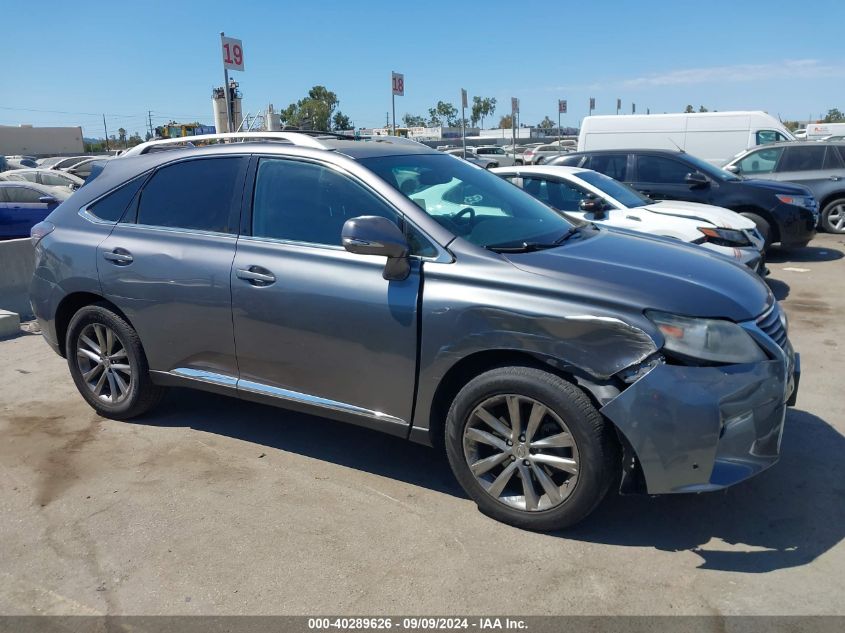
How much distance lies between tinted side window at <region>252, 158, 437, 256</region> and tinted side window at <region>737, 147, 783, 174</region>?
38.2 ft

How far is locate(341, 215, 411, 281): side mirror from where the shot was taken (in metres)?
3.50

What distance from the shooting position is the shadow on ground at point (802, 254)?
10.9 m

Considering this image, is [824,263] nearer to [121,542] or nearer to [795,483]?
[795,483]

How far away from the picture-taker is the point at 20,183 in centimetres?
1288

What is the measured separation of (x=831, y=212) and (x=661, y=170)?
171 inches

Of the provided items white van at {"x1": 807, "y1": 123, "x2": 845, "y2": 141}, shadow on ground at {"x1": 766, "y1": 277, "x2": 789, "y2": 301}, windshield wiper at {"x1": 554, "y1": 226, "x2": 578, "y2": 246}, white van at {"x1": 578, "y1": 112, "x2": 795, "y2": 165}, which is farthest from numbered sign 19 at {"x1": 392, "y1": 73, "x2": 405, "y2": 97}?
white van at {"x1": 807, "y1": 123, "x2": 845, "y2": 141}

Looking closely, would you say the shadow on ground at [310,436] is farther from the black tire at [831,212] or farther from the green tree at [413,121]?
the green tree at [413,121]

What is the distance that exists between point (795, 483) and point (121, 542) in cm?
343

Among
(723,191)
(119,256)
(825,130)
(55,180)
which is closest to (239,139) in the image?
(119,256)

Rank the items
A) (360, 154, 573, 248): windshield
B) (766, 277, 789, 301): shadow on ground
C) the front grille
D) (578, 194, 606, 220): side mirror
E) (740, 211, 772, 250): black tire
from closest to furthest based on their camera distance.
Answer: the front grille
(360, 154, 573, 248): windshield
(578, 194, 606, 220): side mirror
(766, 277, 789, 301): shadow on ground
(740, 211, 772, 250): black tire

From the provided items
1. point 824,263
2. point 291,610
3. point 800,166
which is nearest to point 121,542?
point 291,610

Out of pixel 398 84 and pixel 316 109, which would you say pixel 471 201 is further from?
pixel 316 109

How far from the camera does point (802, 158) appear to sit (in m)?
13.1

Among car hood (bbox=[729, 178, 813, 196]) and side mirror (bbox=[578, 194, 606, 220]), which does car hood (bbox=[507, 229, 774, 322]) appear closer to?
side mirror (bbox=[578, 194, 606, 220])
